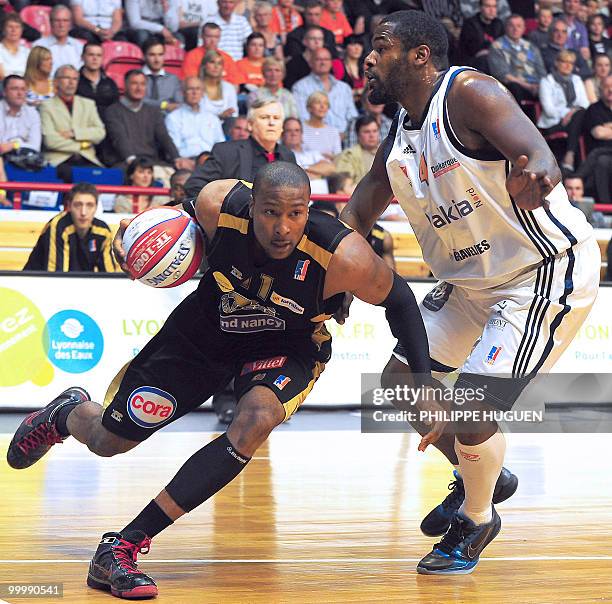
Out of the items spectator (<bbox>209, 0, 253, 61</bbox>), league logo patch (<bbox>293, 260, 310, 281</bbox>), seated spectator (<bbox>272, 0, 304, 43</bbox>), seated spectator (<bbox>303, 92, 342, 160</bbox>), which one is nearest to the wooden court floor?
league logo patch (<bbox>293, 260, 310, 281</bbox>)

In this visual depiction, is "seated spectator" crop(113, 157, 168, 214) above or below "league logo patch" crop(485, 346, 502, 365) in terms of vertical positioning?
below

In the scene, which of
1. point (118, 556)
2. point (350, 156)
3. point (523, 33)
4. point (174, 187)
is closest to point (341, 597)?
point (118, 556)

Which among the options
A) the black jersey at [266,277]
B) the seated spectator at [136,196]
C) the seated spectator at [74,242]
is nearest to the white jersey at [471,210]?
the black jersey at [266,277]

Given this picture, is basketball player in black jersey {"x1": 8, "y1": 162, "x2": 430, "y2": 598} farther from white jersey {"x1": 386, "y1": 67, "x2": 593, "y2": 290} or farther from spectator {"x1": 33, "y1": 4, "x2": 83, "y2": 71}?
spectator {"x1": 33, "y1": 4, "x2": 83, "y2": 71}

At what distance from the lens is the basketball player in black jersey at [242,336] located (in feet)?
14.3

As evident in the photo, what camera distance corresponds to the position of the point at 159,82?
13.0 metres

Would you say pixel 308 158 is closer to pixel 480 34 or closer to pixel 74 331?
pixel 480 34

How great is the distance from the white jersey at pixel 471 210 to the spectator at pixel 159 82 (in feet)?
27.2

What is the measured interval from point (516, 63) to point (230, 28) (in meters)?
Result: 3.70

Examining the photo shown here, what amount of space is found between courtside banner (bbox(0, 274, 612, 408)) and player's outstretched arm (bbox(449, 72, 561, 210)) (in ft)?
18.0

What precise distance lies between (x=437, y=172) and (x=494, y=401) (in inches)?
36.6

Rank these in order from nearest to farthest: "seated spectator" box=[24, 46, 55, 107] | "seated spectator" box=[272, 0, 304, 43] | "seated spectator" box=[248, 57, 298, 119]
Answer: "seated spectator" box=[24, 46, 55, 107]
"seated spectator" box=[248, 57, 298, 119]
"seated spectator" box=[272, 0, 304, 43]

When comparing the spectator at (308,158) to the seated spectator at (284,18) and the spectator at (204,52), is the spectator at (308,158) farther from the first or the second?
the seated spectator at (284,18)

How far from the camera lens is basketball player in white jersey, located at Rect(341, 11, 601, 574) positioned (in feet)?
15.0
